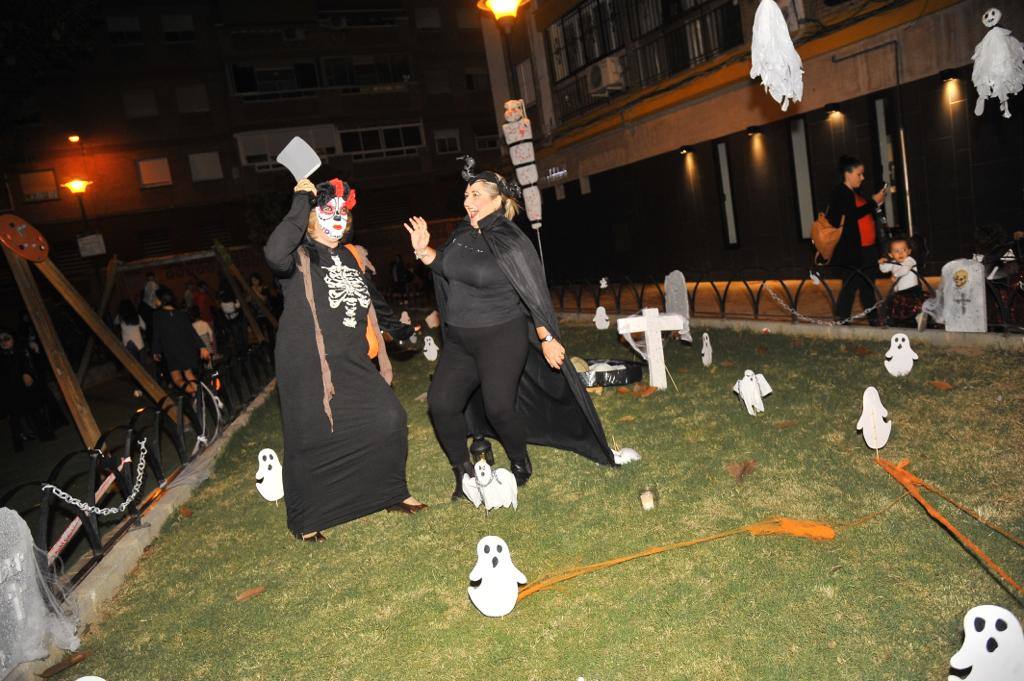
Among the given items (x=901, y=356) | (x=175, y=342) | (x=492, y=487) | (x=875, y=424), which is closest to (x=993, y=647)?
(x=875, y=424)

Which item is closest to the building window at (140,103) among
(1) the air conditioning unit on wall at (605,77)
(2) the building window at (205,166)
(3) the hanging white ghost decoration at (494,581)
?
(2) the building window at (205,166)

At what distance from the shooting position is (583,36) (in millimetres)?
21484

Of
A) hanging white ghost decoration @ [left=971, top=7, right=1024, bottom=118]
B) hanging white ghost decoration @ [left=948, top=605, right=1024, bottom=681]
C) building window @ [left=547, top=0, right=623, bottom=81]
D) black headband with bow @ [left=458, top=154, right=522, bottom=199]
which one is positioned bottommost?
hanging white ghost decoration @ [left=948, top=605, right=1024, bottom=681]

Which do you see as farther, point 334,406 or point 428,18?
point 428,18

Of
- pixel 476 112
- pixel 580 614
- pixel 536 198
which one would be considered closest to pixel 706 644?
pixel 580 614

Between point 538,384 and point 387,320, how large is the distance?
4.58 ft

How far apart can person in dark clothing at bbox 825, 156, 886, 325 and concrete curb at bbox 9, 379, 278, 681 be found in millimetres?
7793

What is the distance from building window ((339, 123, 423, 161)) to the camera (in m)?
41.3

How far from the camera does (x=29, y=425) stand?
41.7ft

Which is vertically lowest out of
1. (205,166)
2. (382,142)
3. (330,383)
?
(330,383)

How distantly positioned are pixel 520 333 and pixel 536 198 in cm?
657

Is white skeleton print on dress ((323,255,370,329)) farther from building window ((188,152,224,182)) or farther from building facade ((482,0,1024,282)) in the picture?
building window ((188,152,224,182))

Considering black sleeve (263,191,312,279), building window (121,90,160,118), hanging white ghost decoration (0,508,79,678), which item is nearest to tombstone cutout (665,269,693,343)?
black sleeve (263,191,312,279)

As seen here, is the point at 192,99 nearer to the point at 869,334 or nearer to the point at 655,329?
the point at 655,329
